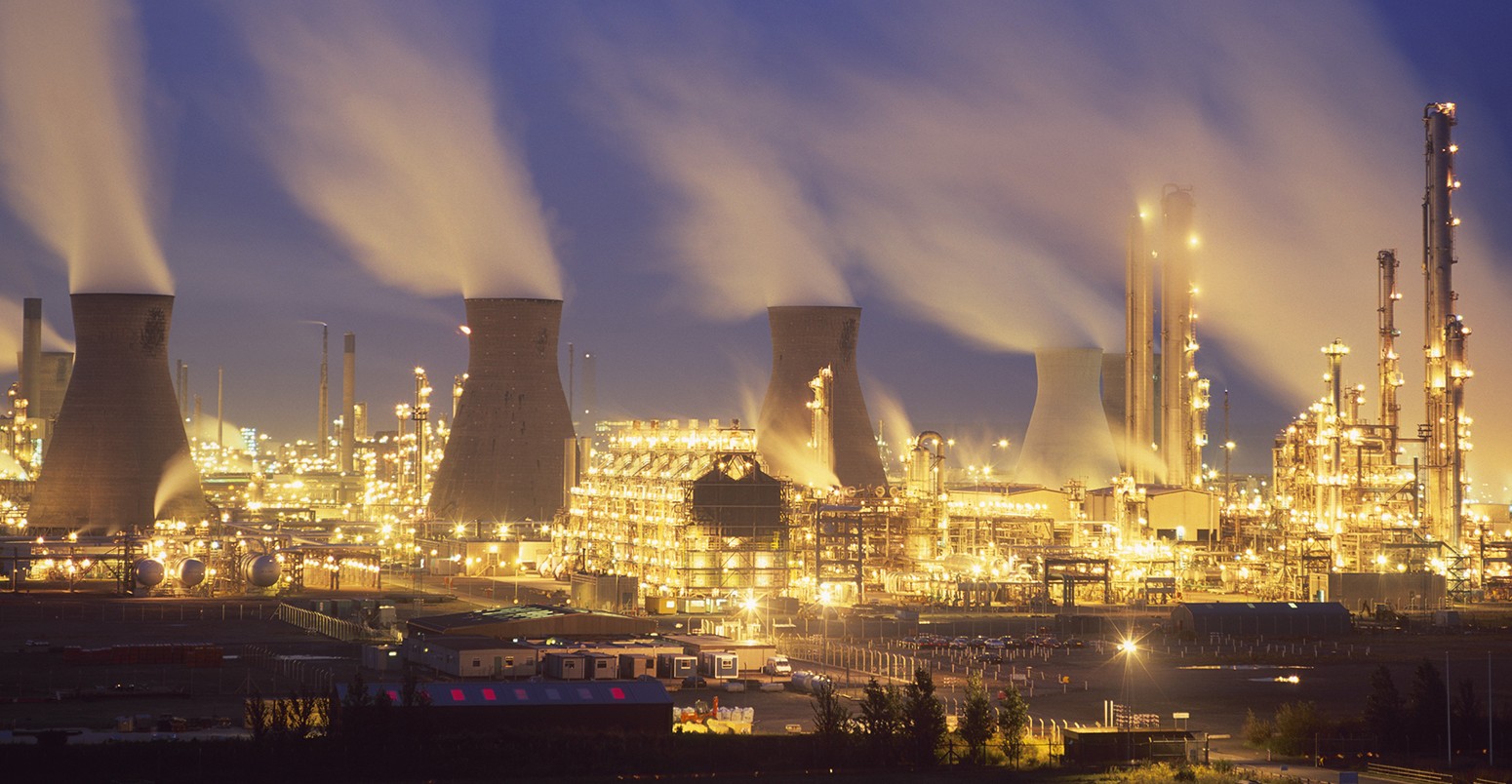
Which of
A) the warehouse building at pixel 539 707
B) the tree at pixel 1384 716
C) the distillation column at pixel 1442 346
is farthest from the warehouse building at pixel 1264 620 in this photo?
the warehouse building at pixel 539 707

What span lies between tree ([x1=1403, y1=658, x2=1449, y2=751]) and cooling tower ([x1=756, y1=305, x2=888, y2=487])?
3802 cm

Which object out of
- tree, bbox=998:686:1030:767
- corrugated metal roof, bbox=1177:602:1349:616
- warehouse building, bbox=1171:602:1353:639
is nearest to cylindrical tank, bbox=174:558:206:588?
warehouse building, bbox=1171:602:1353:639

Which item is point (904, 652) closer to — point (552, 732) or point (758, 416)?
point (552, 732)

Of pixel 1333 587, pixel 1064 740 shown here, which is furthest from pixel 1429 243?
pixel 1064 740

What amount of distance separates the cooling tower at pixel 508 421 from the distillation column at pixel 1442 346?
87.5 ft

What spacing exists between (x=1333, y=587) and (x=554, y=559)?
76.5 feet

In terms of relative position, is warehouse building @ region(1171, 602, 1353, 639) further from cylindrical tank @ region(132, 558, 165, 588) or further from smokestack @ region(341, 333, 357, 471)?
smokestack @ region(341, 333, 357, 471)

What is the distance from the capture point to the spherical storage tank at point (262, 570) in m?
52.6

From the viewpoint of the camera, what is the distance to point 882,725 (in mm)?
24953

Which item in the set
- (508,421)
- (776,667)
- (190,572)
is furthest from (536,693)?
(508,421)

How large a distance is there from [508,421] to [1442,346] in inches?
1122

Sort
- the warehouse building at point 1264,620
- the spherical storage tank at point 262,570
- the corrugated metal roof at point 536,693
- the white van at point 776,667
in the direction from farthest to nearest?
the spherical storage tank at point 262,570, the warehouse building at point 1264,620, the white van at point 776,667, the corrugated metal roof at point 536,693

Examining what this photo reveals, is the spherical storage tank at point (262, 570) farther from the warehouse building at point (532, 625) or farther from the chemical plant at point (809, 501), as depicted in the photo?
the warehouse building at point (532, 625)

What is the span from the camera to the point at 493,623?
37438 mm
